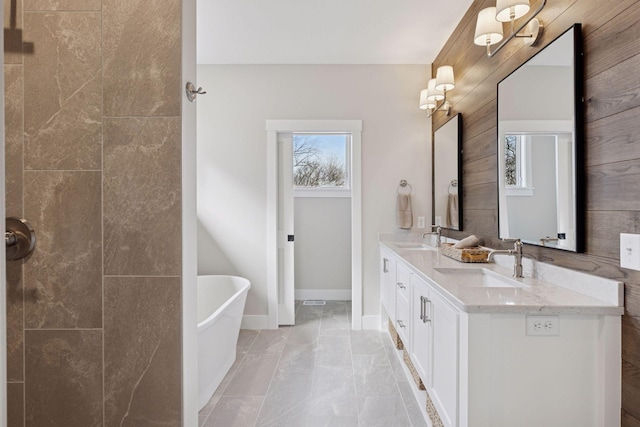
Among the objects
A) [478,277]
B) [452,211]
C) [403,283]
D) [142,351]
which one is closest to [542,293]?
[478,277]

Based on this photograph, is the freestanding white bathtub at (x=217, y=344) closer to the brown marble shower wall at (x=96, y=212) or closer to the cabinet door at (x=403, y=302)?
the brown marble shower wall at (x=96, y=212)

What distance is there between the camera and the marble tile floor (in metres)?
2.09

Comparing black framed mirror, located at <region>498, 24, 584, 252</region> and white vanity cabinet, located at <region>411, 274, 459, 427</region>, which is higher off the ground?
black framed mirror, located at <region>498, 24, 584, 252</region>

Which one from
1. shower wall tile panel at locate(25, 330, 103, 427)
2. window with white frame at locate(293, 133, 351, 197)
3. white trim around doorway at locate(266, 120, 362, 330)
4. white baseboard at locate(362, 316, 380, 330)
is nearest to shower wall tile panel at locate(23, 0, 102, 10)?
shower wall tile panel at locate(25, 330, 103, 427)

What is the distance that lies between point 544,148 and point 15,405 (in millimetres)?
2325

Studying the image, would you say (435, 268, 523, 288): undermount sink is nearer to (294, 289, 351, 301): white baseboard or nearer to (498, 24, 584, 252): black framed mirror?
(498, 24, 584, 252): black framed mirror

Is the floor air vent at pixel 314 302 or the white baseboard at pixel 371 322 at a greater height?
the white baseboard at pixel 371 322

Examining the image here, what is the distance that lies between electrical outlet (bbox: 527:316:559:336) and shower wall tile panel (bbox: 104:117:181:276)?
1.21 m

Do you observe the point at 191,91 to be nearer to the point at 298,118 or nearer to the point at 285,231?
the point at 298,118

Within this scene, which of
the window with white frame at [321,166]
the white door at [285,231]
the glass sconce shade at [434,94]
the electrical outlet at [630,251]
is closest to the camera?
the electrical outlet at [630,251]

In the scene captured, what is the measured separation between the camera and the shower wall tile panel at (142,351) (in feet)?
4.10

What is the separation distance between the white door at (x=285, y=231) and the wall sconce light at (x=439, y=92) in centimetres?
134

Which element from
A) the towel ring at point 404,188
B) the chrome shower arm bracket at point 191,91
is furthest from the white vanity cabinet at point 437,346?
the towel ring at point 404,188

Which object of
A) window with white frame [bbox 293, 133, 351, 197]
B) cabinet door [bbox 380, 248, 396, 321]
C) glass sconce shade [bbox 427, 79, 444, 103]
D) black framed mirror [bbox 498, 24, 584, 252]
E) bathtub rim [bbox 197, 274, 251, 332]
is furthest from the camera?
window with white frame [bbox 293, 133, 351, 197]
